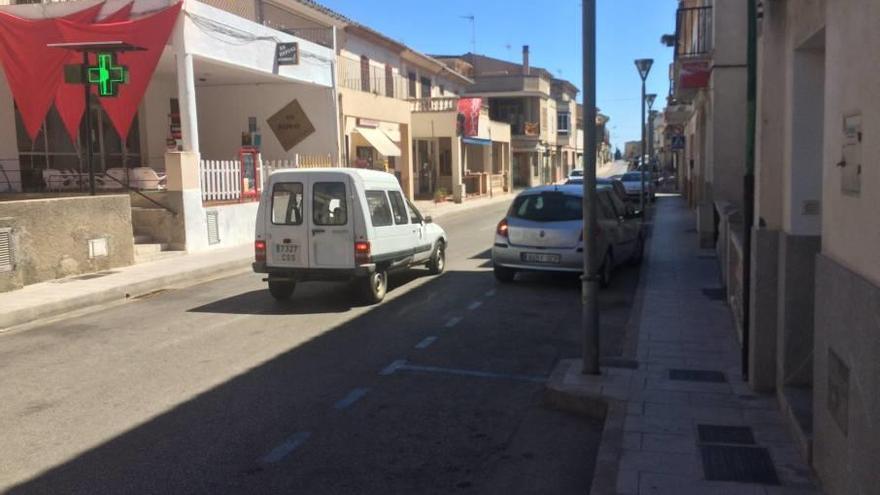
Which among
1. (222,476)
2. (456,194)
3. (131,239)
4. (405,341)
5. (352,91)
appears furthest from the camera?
(456,194)

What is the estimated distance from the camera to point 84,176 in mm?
19953

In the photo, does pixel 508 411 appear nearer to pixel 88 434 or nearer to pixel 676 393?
pixel 676 393

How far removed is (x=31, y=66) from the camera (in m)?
16.2

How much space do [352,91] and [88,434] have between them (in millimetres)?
21811

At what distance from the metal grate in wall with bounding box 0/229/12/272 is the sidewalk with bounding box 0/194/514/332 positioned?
404mm

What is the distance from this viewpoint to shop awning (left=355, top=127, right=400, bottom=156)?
91.6ft

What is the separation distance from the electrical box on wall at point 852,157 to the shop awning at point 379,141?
2457 cm

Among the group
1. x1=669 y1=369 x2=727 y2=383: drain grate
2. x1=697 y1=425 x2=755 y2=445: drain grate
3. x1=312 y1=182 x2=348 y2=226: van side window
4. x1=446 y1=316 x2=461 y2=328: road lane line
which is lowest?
x1=446 y1=316 x2=461 y2=328: road lane line

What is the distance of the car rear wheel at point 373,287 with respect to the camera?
34.2 ft

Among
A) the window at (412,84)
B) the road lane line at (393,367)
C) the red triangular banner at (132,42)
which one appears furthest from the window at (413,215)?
the window at (412,84)

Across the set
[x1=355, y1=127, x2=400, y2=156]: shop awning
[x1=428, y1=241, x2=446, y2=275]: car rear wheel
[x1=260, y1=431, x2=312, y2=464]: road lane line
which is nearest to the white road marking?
[x1=260, y1=431, x2=312, y2=464]: road lane line

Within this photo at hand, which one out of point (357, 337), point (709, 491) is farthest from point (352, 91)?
point (709, 491)

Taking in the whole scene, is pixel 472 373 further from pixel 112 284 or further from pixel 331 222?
pixel 112 284

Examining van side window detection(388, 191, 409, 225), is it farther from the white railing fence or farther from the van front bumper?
the white railing fence
